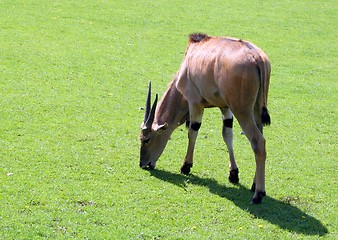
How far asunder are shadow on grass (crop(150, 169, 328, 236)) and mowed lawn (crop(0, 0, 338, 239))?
3 centimetres

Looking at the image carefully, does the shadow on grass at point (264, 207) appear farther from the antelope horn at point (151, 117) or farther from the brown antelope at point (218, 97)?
the antelope horn at point (151, 117)

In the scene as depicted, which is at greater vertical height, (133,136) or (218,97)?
(218,97)

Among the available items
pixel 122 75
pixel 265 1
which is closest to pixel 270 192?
pixel 122 75

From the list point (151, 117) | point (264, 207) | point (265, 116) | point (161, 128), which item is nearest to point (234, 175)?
point (264, 207)

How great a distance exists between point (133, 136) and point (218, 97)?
2945mm

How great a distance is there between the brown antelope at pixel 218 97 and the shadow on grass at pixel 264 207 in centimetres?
18

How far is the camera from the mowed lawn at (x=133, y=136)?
9578 millimetres

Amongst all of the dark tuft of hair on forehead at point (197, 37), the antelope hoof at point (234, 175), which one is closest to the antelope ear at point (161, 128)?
the antelope hoof at point (234, 175)

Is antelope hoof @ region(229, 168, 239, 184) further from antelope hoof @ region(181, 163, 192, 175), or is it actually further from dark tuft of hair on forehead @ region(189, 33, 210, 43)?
dark tuft of hair on forehead @ region(189, 33, 210, 43)

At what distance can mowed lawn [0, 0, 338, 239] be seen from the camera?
958 cm

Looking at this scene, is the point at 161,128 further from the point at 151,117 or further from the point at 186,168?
the point at 186,168

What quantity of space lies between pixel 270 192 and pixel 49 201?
3.28 metres

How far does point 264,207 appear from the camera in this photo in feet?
33.3

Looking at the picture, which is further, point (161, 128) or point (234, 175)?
point (161, 128)
